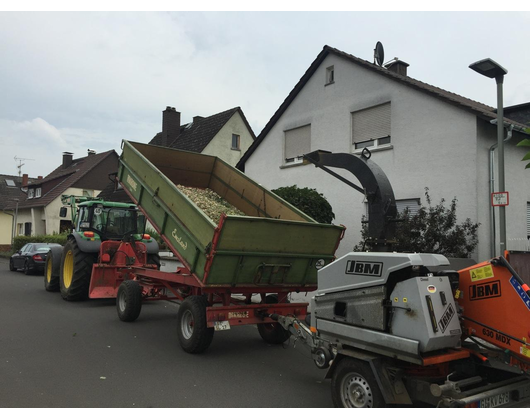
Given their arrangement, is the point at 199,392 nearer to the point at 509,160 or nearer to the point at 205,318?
the point at 205,318

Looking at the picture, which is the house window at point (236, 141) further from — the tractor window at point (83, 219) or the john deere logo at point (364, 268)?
the john deere logo at point (364, 268)

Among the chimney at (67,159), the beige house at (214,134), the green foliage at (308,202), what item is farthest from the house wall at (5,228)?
the green foliage at (308,202)

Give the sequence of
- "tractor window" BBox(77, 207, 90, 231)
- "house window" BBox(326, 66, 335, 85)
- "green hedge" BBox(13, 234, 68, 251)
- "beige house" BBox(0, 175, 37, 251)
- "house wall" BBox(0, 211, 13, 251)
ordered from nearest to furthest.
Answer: "tractor window" BBox(77, 207, 90, 231), "house window" BBox(326, 66, 335, 85), "green hedge" BBox(13, 234, 68, 251), "beige house" BBox(0, 175, 37, 251), "house wall" BBox(0, 211, 13, 251)

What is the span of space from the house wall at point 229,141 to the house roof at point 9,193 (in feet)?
77.3

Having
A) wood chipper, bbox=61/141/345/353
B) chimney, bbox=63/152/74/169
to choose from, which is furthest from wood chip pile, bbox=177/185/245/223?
chimney, bbox=63/152/74/169

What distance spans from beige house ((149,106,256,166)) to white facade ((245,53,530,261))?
12.3 m

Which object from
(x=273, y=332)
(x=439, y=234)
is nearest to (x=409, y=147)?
(x=439, y=234)

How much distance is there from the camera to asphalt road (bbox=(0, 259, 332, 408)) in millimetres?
4988

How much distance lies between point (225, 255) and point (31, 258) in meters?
15.5

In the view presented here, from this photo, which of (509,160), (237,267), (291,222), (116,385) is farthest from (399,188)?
(116,385)

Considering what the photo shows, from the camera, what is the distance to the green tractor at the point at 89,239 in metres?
11.2

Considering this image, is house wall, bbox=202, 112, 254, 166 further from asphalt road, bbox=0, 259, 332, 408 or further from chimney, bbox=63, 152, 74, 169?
chimney, bbox=63, 152, 74, 169

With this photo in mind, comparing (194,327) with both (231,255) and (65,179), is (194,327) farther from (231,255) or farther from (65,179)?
(65,179)

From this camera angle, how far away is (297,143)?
15.2 meters
